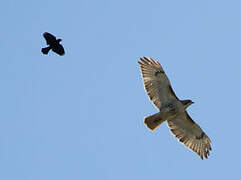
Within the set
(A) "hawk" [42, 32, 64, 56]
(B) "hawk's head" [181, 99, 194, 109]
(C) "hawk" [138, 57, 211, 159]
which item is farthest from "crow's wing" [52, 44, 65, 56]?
(B) "hawk's head" [181, 99, 194, 109]

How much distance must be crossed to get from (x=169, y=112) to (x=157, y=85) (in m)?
1.23

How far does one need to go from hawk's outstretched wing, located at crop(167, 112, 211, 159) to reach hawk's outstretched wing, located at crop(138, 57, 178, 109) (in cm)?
104

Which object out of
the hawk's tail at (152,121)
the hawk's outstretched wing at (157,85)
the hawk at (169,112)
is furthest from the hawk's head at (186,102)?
the hawk's tail at (152,121)

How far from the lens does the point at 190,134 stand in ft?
80.5

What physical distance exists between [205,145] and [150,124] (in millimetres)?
2990

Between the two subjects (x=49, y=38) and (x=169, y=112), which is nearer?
(x=49, y=38)

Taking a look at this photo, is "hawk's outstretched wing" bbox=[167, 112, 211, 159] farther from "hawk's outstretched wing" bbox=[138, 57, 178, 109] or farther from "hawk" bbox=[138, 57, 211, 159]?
"hawk's outstretched wing" bbox=[138, 57, 178, 109]

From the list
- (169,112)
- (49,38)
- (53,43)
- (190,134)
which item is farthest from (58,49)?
(190,134)

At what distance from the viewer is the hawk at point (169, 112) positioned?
918 inches

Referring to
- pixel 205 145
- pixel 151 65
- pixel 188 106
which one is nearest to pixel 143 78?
pixel 151 65

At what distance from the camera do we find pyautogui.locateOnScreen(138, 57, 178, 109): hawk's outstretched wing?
23.6m

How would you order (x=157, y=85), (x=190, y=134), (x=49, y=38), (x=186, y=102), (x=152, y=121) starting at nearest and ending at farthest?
(x=49, y=38)
(x=152, y=121)
(x=186, y=102)
(x=157, y=85)
(x=190, y=134)

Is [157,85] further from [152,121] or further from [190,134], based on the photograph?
[190,134]

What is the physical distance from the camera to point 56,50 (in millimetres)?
20531
